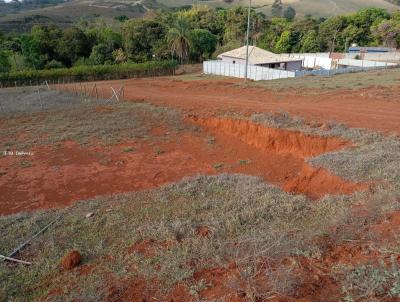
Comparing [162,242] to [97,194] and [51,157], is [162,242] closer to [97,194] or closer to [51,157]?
[97,194]

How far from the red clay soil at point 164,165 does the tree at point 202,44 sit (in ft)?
116

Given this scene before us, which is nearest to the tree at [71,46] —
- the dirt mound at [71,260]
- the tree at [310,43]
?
the tree at [310,43]

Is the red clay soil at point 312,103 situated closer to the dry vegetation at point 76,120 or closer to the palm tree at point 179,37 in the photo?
the dry vegetation at point 76,120

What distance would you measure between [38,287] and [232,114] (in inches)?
472

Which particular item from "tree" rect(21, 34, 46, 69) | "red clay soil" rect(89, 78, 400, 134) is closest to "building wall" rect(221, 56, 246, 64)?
"red clay soil" rect(89, 78, 400, 134)

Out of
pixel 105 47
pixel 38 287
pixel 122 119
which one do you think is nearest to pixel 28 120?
pixel 122 119

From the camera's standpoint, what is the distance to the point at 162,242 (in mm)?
6137

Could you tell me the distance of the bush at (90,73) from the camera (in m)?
33.9

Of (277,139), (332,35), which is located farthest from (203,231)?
(332,35)

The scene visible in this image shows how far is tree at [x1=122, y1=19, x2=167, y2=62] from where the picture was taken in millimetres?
44406

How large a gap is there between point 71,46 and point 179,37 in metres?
13.6

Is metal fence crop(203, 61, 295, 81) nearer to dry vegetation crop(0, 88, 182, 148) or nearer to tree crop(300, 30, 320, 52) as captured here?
dry vegetation crop(0, 88, 182, 148)

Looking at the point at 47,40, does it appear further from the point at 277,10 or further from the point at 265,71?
the point at 277,10

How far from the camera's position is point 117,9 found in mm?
110750
